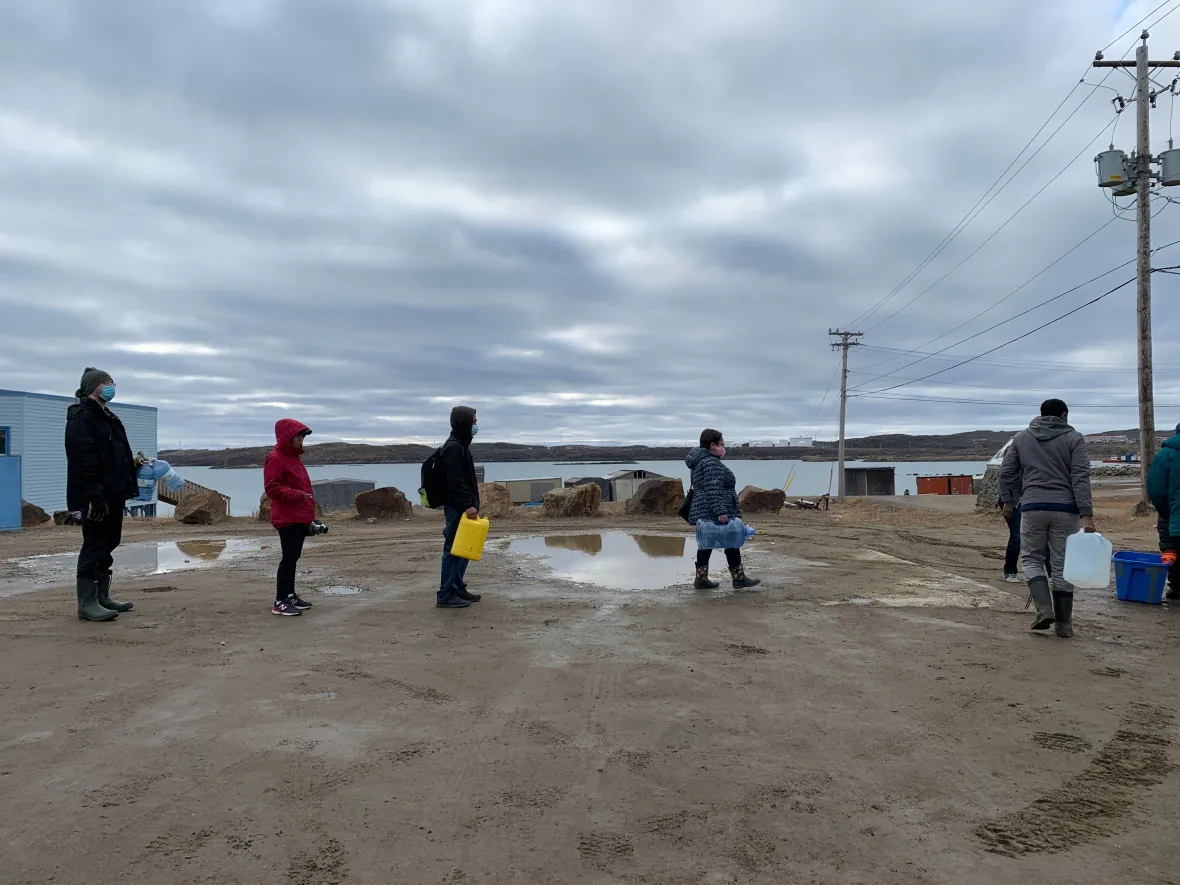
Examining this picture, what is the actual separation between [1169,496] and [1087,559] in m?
2.30

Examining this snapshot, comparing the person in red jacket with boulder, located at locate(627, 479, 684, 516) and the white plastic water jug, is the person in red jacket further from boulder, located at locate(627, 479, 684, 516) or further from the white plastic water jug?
boulder, located at locate(627, 479, 684, 516)

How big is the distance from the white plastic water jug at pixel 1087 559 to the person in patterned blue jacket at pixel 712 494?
2.96 m

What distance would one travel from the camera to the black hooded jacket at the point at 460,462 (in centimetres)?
720

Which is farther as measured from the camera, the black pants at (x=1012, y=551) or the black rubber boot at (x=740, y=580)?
the black pants at (x=1012, y=551)

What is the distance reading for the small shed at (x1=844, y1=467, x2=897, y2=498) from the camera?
42.0 meters

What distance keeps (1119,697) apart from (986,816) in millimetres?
2107

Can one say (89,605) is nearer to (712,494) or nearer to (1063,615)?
(712,494)

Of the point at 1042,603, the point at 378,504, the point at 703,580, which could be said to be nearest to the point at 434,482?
the point at 703,580

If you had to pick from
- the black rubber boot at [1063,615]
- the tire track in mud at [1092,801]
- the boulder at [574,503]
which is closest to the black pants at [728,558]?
the black rubber boot at [1063,615]

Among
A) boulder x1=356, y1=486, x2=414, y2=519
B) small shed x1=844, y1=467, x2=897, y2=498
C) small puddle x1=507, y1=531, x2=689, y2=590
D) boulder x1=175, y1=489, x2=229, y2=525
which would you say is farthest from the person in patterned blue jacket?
small shed x1=844, y1=467, x2=897, y2=498

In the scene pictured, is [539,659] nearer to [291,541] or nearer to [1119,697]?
[291,541]

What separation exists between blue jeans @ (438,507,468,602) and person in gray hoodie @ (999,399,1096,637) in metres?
4.83

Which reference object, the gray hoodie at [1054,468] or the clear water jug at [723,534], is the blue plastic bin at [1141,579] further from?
the clear water jug at [723,534]

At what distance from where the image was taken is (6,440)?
96.7 ft
